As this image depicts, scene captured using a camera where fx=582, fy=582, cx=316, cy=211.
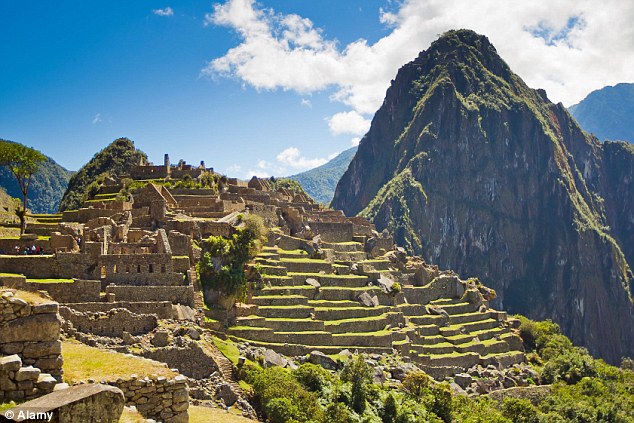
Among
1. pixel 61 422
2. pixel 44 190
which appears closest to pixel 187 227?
pixel 61 422

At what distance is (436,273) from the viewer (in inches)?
2194

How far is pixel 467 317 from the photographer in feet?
169

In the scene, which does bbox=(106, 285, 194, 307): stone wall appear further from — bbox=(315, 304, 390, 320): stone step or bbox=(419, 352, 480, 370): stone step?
bbox=(419, 352, 480, 370): stone step

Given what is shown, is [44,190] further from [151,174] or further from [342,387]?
[342,387]

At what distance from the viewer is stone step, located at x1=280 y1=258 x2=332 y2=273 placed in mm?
40375

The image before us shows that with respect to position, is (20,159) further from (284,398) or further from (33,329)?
(33,329)

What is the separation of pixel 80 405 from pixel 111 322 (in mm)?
17612

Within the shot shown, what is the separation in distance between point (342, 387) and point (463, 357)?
17.6 meters

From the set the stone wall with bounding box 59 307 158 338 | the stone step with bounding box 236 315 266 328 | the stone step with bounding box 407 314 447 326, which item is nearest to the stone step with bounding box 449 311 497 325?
the stone step with bounding box 407 314 447 326

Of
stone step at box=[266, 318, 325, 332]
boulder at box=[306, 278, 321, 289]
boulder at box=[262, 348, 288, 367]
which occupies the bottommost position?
boulder at box=[262, 348, 288, 367]

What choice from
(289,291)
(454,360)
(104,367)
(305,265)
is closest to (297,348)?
(289,291)

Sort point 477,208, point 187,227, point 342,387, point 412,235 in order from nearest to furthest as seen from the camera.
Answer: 1. point 342,387
2. point 187,227
3. point 412,235
4. point 477,208

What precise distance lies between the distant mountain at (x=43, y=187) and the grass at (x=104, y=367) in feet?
337

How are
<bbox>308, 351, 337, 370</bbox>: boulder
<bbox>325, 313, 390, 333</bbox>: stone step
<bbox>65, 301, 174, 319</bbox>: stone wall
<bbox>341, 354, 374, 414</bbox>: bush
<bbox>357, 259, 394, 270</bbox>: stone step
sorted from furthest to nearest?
<bbox>357, 259, 394, 270</bbox>: stone step
<bbox>325, 313, 390, 333</bbox>: stone step
<bbox>308, 351, 337, 370</bbox>: boulder
<bbox>341, 354, 374, 414</bbox>: bush
<bbox>65, 301, 174, 319</bbox>: stone wall
